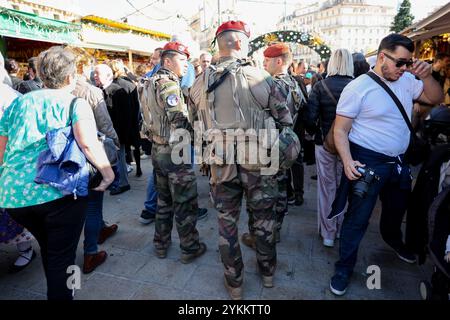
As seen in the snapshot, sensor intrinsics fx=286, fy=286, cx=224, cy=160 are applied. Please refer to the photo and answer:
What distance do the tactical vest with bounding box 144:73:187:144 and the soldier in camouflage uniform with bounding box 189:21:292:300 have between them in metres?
0.43

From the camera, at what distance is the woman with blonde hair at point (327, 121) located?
2.83m

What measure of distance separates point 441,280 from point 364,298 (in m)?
0.58

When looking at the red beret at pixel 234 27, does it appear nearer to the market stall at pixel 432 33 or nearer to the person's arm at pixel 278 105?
the person's arm at pixel 278 105

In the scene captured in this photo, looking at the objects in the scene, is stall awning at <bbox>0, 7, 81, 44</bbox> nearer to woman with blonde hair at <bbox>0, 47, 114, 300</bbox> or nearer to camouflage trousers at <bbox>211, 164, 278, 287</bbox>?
woman with blonde hair at <bbox>0, 47, 114, 300</bbox>

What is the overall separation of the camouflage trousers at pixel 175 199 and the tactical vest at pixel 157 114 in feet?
0.36

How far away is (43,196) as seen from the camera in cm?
171

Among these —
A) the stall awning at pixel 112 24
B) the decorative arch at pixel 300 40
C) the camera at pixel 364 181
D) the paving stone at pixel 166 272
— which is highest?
the stall awning at pixel 112 24

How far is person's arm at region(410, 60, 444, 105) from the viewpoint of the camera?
2220 millimetres

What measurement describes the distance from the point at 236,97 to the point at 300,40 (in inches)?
323

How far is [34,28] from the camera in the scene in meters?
7.59

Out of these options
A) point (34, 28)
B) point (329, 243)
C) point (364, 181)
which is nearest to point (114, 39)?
point (34, 28)

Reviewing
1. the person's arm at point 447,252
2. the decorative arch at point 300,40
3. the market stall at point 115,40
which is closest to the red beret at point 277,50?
the person's arm at point 447,252

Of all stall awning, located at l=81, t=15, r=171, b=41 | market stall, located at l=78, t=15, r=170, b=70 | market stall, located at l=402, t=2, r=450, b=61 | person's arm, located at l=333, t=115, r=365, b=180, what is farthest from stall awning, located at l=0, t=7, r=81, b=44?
market stall, located at l=402, t=2, r=450, b=61

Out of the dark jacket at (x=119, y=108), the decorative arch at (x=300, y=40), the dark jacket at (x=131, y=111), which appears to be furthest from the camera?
the decorative arch at (x=300, y=40)
